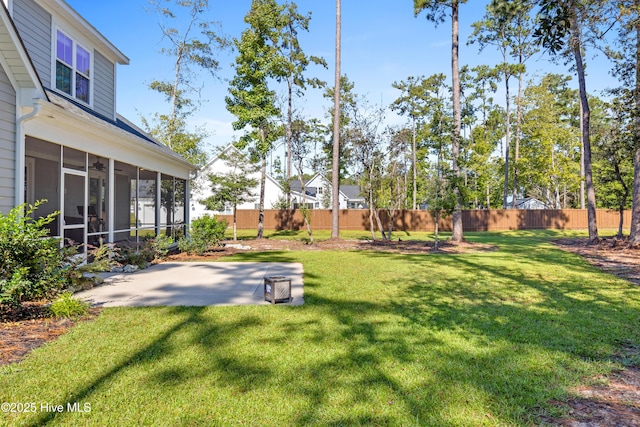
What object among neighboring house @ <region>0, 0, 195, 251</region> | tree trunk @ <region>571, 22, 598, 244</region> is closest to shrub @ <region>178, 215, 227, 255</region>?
neighboring house @ <region>0, 0, 195, 251</region>

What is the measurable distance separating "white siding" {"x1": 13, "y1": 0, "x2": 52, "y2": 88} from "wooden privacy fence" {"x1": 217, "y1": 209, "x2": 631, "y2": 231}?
59.5ft

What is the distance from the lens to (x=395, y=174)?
629 inches

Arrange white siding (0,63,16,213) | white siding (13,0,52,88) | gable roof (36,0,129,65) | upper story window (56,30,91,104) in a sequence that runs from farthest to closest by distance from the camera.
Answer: upper story window (56,30,91,104) < gable roof (36,0,129,65) < white siding (13,0,52,88) < white siding (0,63,16,213)

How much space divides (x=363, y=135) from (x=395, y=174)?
7.33 feet

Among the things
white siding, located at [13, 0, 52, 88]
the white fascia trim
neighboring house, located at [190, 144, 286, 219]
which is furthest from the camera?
neighboring house, located at [190, 144, 286, 219]

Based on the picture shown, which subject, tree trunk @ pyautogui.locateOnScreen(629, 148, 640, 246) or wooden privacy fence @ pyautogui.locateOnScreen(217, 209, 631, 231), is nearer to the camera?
tree trunk @ pyautogui.locateOnScreen(629, 148, 640, 246)

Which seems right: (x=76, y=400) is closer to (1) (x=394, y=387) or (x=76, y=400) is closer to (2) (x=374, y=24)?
(1) (x=394, y=387)

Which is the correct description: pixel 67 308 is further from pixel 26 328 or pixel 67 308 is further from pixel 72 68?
pixel 72 68

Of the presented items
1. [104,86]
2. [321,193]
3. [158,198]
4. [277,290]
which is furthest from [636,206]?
[321,193]

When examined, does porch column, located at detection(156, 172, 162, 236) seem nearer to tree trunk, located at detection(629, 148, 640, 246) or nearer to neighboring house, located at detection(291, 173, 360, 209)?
tree trunk, located at detection(629, 148, 640, 246)

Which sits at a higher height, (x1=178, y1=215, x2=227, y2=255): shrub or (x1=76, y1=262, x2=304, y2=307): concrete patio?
(x1=178, y1=215, x2=227, y2=255): shrub

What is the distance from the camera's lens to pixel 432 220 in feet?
86.0

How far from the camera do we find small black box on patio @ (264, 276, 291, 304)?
5367 millimetres

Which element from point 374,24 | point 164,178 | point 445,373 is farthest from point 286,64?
point 445,373
